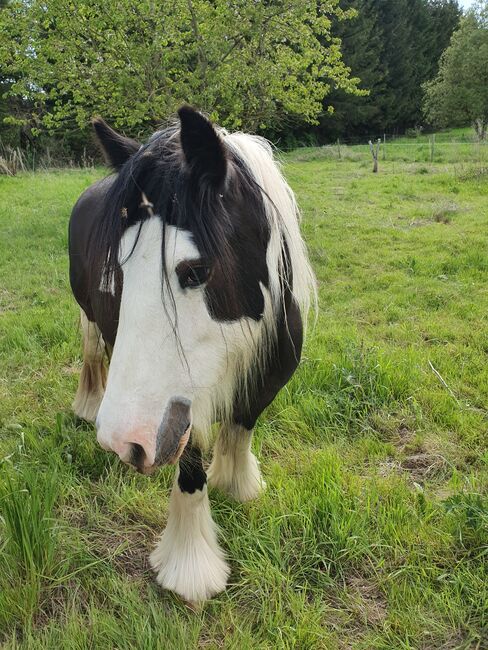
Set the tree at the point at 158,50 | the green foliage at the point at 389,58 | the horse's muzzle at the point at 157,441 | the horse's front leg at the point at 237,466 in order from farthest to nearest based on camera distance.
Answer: the green foliage at the point at 389,58 < the tree at the point at 158,50 < the horse's front leg at the point at 237,466 < the horse's muzzle at the point at 157,441

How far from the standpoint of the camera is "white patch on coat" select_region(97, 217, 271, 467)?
1.05 meters

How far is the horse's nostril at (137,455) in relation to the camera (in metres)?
1.05

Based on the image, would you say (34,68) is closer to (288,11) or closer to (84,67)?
(84,67)

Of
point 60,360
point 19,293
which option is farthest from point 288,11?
point 60,360

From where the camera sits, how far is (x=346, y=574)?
1.69 metres

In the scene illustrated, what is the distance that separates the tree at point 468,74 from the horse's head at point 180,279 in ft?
90.0

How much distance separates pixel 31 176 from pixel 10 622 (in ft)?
44.5

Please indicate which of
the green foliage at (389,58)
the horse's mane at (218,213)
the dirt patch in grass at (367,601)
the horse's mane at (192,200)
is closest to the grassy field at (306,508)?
the dirt patch in grass at (367,601)

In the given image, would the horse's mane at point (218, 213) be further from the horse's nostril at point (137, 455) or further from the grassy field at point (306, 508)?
the grassy field at point (306, 508)

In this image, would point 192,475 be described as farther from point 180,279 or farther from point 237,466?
point 180,279

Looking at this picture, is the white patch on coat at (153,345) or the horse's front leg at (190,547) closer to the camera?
the white patch on coat at (153,345)

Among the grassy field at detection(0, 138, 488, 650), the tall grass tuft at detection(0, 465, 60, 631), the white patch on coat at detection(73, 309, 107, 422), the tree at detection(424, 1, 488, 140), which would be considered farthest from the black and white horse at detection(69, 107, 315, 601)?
the tree at detection(424, 1, 488, 140)

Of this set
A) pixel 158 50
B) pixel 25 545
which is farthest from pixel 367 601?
pixel 158 50

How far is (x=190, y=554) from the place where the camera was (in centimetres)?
166
